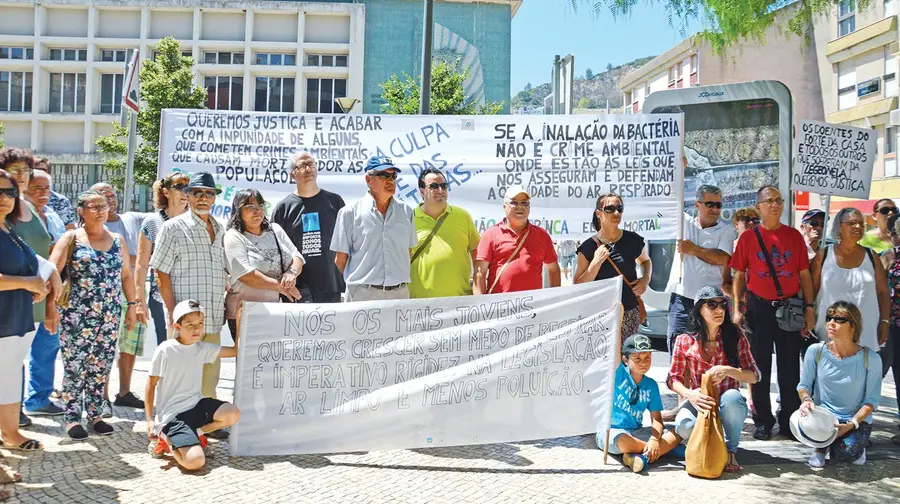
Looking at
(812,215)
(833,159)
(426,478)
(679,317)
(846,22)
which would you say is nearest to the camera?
(426,478)

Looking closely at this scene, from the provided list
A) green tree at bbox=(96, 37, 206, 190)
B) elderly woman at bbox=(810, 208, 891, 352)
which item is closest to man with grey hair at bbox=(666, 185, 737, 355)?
elderly woman at bbox=(810, 208, 891, 352)

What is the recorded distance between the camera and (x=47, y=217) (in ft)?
19.4

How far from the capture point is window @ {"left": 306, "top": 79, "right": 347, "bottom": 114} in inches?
1793

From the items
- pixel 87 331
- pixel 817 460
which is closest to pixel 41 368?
pixel 87 331

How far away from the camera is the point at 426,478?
15.7ft

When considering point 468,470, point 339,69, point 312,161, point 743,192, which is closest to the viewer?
point 468,470

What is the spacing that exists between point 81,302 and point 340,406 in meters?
1.98

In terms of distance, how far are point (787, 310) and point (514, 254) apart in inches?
82.6

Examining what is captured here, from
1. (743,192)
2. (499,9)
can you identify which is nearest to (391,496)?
(743,192)

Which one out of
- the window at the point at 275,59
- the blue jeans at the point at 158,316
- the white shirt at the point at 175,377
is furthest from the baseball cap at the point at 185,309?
the window at the point at 275,59

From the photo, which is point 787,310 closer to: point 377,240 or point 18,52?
point 377,240

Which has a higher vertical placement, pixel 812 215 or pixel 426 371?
pixel 812 215

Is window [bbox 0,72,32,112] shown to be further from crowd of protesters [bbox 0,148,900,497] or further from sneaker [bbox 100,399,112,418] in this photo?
sneaker [bbox 100,399,112,418]

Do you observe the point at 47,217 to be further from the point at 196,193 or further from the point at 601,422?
the point at 601,422
